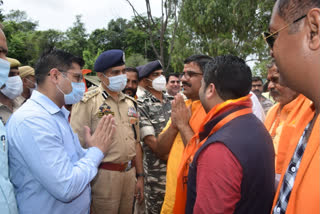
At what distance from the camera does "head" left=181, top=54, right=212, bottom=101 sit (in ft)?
8.59

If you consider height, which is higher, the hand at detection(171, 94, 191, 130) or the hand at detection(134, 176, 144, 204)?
the hand at detection(171, 94, 191, 130)

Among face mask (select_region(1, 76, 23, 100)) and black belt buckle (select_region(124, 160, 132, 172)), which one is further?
face mask (select_region(1, 76, 23, 100))

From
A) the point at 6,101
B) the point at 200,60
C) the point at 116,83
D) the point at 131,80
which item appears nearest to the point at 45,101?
the point at 116,83

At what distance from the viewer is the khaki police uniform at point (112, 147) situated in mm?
2812

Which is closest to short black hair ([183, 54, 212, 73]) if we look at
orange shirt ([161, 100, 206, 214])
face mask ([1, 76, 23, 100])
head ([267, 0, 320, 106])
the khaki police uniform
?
orange shirt ([161, 100, 206, 214])

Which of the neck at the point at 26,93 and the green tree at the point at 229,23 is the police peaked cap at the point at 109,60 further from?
the green tree at the point at 229,23

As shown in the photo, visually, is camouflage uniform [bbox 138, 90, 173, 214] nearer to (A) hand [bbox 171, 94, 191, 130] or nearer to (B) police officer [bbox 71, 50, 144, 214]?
(B) police officer [bbox 71, 50, 144, 214]

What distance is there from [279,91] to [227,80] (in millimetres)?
1469

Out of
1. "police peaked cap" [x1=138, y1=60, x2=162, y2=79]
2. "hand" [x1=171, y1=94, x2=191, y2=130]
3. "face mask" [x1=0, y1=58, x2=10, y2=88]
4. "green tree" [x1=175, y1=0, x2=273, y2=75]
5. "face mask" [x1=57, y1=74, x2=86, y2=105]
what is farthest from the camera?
"green tree" [x1=175, y1=0, x2=273, y2=75]

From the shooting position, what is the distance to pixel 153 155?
3.09 meters

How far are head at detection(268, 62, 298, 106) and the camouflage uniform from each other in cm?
141

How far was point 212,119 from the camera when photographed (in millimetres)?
1662

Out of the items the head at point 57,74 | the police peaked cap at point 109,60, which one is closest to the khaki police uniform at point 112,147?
the police peaked cap at point 109,60

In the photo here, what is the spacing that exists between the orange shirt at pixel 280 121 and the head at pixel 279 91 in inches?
2.6
